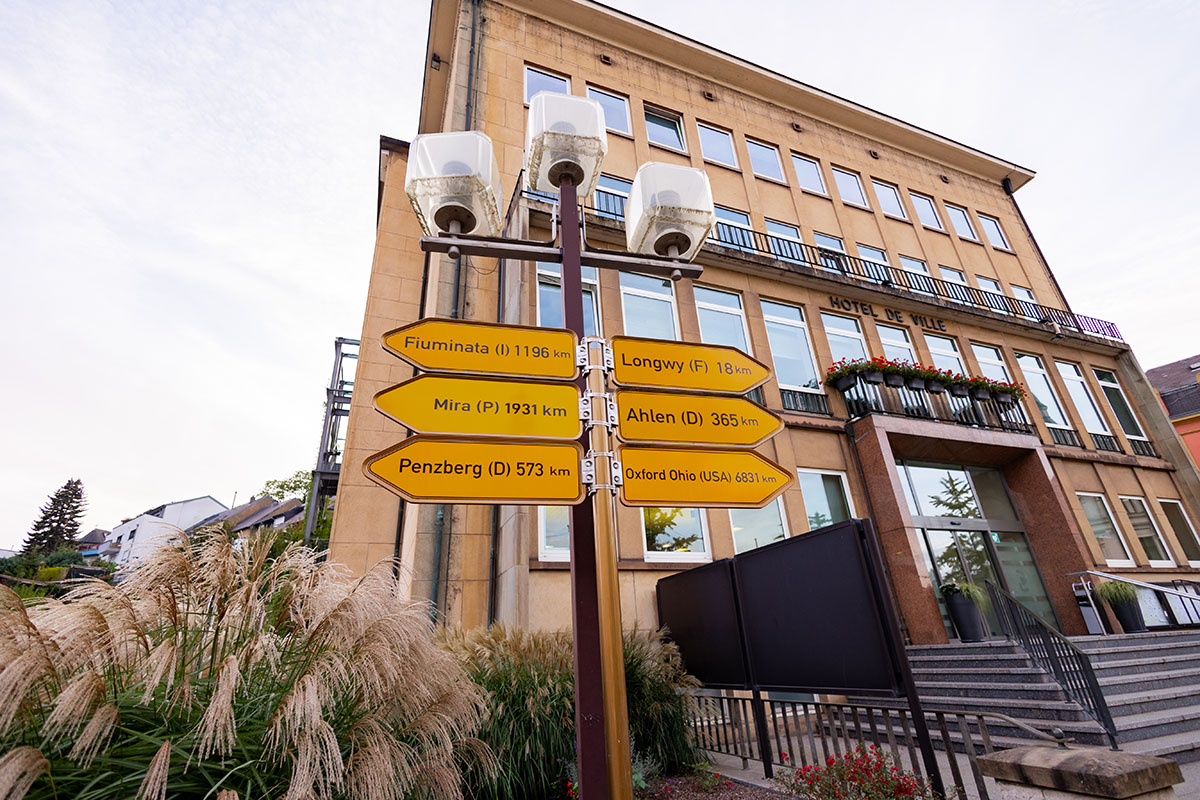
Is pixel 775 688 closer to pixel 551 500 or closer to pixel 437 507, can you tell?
pixel 551 500

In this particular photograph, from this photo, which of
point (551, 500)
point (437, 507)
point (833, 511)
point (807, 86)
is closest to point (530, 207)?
point (437, 507)

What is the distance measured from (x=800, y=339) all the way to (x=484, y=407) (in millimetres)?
11655

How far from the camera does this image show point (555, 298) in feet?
34.9

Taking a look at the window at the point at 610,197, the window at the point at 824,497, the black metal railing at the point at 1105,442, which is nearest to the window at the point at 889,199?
the black metal railing at the point at 1105,442

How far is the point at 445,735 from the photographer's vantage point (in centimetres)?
298

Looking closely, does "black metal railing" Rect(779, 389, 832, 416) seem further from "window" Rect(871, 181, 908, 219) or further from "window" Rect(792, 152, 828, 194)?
"window" Rect(871, 181, 908, 219)

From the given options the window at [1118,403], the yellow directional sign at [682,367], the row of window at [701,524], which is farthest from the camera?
the window at [1118,403]

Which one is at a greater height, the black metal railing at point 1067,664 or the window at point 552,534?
the window at point 552,534

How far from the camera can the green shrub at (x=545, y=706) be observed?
14.3ft

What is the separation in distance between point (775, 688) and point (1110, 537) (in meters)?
13.7

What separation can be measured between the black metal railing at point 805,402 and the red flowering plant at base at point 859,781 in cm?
811

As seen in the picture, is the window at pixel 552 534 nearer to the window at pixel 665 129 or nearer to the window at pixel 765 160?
the window at pixel 665 129

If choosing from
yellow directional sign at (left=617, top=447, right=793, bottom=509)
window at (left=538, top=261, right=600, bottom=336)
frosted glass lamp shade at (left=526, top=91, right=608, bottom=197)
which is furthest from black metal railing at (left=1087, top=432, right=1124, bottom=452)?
frosted glass lamp shade at (left=526, top=91, right=608, bottom=197)

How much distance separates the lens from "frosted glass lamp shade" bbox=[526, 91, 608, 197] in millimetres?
3320
